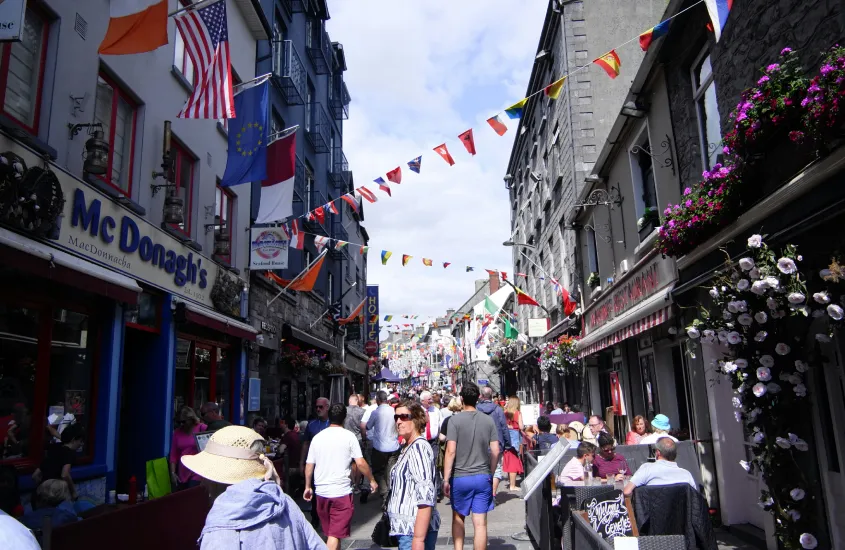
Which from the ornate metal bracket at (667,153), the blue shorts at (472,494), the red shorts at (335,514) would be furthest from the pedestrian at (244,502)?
the ornate metal bracket at (667,153)

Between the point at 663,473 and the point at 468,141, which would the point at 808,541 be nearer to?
the point at 663,473

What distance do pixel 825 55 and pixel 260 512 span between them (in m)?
5.19

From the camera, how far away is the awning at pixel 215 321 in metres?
10.2

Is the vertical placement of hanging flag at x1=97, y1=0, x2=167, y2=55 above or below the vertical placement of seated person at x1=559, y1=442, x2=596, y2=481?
above

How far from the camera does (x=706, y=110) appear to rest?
8.10 meters

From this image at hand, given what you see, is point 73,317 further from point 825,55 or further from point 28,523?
point 825,55

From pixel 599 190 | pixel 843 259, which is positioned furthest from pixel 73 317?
pixel 599 190

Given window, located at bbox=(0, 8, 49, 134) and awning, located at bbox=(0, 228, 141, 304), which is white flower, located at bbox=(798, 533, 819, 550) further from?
window, located at bbox=(0, 8, 49, 134)

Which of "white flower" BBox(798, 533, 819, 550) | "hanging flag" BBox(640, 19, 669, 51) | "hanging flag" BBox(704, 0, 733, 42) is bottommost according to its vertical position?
"white flower" BBox(798, 533, 819, 550)

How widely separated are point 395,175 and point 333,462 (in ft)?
26.6

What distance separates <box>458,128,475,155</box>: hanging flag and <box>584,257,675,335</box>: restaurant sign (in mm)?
3591

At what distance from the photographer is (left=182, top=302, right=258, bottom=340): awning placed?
33.5 ft

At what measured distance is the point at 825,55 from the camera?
4.66 meters

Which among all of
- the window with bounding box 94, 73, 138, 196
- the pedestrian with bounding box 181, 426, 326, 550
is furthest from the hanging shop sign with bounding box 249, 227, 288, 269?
the pedestrian with bounding box 181, 426, 326, 550
